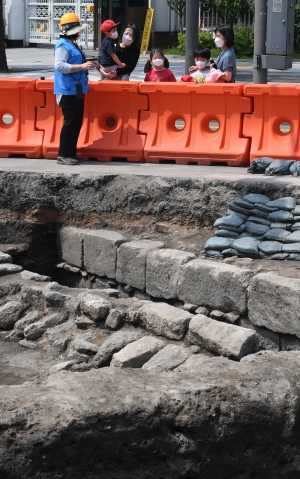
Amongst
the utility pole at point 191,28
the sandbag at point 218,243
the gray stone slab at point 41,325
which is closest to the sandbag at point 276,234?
the sandbag at point 218,243

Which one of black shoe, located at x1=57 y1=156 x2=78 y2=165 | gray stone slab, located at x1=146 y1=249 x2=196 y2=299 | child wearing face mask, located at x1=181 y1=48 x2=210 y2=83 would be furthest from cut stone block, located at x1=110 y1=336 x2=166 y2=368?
child wearing face mask, located at x1=181 y1=48 x2=210 y2=83

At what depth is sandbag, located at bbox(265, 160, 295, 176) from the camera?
9.69 metres

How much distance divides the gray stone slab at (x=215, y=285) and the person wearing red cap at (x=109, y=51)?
486 centimetres

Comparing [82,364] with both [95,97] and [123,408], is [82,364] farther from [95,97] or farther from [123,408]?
[95,97]

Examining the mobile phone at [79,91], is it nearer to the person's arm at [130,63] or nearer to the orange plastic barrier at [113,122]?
the orange plastic barrier at [113,122]

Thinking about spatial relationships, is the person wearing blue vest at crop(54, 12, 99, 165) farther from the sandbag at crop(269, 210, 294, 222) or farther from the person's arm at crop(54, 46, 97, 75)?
the sandbag at crop(269, 210, 294, 222)

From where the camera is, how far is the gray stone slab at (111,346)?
281 inches

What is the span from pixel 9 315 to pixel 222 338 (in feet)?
7.94

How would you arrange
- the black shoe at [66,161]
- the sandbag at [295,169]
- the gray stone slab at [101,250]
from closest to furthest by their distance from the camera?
the gray stone slab at [101,250], the sandbag at [295,169], the black shoe at [66,161]

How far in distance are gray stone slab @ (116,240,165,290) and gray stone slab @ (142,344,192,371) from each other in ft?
6.21

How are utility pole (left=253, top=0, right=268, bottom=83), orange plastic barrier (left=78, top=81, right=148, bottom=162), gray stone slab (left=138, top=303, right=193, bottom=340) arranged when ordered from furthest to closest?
utility pole (left=253, top=0, right=268, bottom=83) < orange plastic barrier (left=78, top=81, right=148, bottom=162) < gray stone slab (left=138, top=303, right=193, bottom=340)

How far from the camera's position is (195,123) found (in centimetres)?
1082

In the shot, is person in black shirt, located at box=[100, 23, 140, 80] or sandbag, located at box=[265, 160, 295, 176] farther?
person in black shirt, located at box=[100, 23, 140, 80]

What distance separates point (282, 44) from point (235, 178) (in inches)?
113
